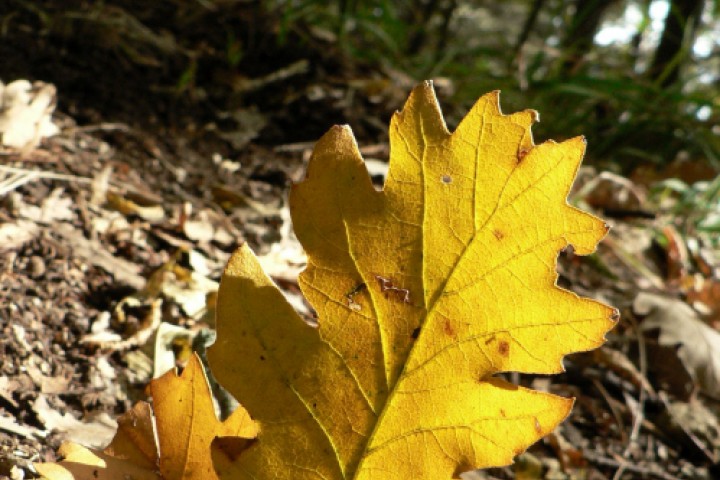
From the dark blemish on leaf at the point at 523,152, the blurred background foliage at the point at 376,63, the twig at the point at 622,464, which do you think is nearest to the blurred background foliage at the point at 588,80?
the blurred background foliage at the point at 376,63

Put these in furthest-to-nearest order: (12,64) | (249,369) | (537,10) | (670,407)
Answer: (537,10), (12,64), (670,407), (249,369)

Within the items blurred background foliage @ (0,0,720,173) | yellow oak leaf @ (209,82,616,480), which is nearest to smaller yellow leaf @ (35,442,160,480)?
yellow oak leaf @ (209,82,616,480)

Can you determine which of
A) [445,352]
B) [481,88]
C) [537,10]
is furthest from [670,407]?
[537,10]

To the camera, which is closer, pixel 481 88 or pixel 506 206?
pixel 506 206

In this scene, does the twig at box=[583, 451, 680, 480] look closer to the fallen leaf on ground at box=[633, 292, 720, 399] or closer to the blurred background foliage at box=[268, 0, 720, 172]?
the fallen leaf on ground at box=[633, 292, 720, 399]

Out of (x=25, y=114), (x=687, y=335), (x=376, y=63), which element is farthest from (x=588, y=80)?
(x=25, y=114)

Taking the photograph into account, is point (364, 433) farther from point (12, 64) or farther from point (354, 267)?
point (12, 64)
